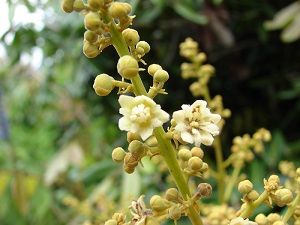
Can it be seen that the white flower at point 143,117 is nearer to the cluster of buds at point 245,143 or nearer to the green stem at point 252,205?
the green stem at point 252,205

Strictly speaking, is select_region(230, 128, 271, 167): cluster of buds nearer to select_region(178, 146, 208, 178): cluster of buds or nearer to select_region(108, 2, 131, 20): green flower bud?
select_region(178, 146, 208, 178): cluster of buds

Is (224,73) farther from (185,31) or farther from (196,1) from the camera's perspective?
(196,1)

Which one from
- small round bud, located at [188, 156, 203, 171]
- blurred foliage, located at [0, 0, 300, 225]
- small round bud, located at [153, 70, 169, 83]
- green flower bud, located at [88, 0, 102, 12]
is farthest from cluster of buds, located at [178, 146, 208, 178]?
blurred foliage, located at [0, 0, 300, 225]

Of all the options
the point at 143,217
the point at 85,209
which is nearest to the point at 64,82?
the point at 85,209

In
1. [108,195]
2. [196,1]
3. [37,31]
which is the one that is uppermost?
[37,31]

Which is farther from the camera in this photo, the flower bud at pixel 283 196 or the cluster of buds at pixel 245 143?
the cluster of buds at pixel 245 143

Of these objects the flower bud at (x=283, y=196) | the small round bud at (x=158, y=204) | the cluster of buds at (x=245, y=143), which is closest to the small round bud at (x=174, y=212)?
the small round bud at (x=158, y=204)
